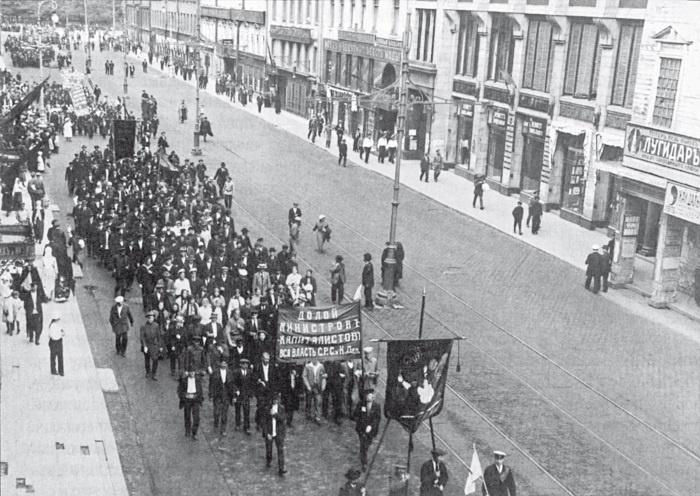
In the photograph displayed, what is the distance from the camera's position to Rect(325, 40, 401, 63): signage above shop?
5153 centimetres

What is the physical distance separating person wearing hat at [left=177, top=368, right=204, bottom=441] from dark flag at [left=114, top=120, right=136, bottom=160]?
21.9 meters

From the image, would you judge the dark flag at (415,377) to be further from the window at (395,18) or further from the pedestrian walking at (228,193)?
A: the window at (395,18)

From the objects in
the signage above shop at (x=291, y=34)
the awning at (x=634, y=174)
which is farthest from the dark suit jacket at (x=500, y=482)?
the signage above shop at (x=291, y=34)

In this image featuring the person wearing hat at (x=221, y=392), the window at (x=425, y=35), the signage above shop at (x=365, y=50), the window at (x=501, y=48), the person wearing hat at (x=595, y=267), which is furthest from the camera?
the signage above shop at (x=365, y=50)

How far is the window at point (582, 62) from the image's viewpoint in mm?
36375

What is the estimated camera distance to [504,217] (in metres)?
38.1

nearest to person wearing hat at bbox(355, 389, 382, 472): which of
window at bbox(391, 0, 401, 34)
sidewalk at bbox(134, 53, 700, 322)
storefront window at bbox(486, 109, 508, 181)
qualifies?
sidewalk at bbox(134, 53, 700, 322)

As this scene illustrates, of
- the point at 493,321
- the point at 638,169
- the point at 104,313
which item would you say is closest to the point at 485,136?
the point at 638,169

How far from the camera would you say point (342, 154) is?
47750 millimetres

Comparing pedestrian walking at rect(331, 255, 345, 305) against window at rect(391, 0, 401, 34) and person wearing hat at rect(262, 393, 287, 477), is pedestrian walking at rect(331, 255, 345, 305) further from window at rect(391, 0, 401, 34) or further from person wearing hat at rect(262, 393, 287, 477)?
window at rect(391, 0, 401, 34)

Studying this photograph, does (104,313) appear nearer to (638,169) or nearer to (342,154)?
(638,169)

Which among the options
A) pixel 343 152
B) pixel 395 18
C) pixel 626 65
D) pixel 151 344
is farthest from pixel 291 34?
pixel 151 344

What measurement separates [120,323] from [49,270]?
4991 millimetres

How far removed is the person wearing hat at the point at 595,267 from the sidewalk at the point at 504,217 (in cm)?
149
